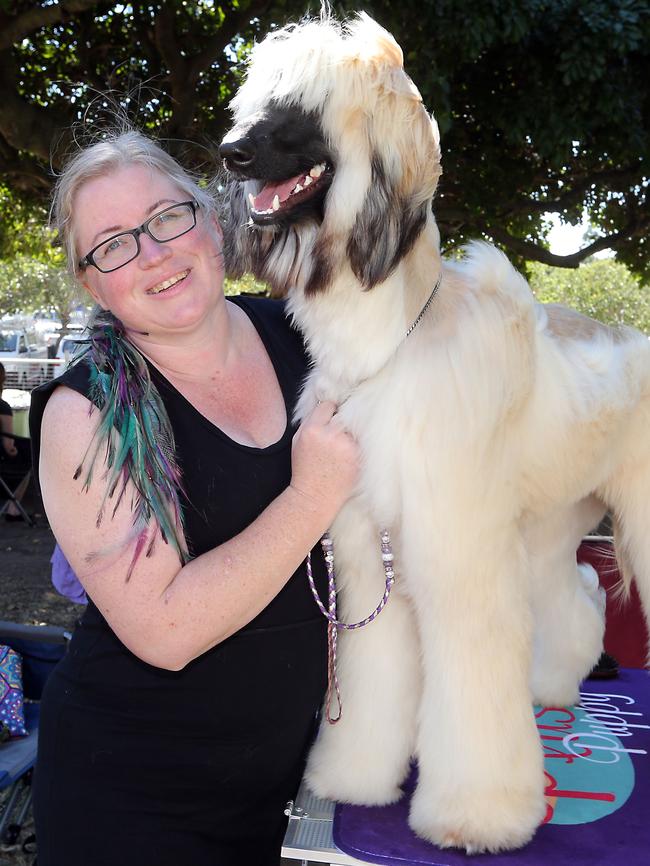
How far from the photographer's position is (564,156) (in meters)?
4.09

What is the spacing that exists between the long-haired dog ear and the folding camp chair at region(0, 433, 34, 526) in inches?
213

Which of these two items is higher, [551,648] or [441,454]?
[441,454]

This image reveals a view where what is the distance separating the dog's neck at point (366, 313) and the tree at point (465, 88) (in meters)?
1.33

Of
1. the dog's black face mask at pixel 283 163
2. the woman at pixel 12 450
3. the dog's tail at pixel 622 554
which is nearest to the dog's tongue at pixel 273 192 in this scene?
the dog's black face mask at pixel 283 163

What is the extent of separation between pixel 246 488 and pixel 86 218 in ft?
1.62

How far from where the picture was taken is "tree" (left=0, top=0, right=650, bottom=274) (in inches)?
142

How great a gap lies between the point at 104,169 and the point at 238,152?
280 millimetres

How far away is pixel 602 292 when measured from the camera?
1042 inches

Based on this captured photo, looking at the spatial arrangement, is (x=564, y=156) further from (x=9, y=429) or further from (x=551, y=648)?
(x=9, y=429)

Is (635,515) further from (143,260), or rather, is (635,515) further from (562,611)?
(143,260)

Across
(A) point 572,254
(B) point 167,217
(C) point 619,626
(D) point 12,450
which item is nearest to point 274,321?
(B) point 167,217

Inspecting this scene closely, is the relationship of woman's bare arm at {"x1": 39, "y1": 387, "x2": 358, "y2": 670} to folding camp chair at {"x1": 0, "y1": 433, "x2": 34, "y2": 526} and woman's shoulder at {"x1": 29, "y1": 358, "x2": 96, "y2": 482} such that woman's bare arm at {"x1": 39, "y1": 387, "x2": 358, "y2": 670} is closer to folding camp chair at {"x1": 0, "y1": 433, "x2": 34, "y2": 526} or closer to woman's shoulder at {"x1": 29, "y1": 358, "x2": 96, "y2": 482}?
woman's shoulder at {"x1": 29, "y1": 358, "x2": 96, "y2": 482}

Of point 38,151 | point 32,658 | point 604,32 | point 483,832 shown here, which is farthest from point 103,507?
point 38,151

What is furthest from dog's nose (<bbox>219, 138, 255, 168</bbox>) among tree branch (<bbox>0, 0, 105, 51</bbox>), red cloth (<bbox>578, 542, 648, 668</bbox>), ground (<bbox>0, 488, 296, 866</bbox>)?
ground (<bbox>0, 488, 296, 866</bbox>)
